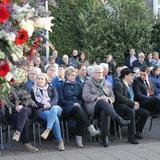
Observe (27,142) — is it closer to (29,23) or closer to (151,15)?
(29,23)

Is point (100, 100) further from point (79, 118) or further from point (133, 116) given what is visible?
point (133, 116)

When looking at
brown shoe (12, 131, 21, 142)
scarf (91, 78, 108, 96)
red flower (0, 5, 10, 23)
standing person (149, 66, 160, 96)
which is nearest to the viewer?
red flower (0, 5, 10, 23)

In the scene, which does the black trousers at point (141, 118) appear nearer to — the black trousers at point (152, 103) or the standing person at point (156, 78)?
the black trousers at point (152, 103)

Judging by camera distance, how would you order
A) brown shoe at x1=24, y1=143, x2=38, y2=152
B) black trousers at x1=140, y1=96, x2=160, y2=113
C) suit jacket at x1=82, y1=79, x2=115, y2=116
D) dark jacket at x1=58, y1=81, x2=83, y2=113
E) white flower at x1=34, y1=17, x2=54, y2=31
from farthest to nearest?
black trousers at x1=140, y1=96, x2=160, y2=113 → dark jacket at x1=58, y1=81, x2=83, y2=113 → suit jacket at x1=82, y1=79, x2=115, y2=116 → brown shoe at x1=24, y1=143, x2=38, y2=152 → white flower at x1=34, y1=17, x2=54, y2=31

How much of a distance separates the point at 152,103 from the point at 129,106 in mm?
841

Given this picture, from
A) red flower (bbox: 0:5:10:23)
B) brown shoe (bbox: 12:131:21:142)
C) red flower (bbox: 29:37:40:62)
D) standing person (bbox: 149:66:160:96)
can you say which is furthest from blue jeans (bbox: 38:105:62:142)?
red flower (bbox: 0:5:10:23)

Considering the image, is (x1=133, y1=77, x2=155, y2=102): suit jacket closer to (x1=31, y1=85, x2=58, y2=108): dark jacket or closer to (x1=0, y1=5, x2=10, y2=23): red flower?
(x1=31, y1=85, x2=58, y2=108): dark jacket

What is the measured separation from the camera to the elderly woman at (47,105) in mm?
9355

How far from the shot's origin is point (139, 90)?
11.2 meters

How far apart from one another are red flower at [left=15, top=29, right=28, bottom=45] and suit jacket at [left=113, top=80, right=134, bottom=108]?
6.06 metres

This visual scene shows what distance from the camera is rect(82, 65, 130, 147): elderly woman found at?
969 centimetres

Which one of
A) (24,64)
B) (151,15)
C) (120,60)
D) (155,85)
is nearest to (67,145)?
(155,85)

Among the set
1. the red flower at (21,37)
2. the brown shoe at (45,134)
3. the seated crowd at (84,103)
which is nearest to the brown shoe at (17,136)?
the seated crowd at (84,103)

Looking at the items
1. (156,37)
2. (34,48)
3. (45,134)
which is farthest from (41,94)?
(156,37)
